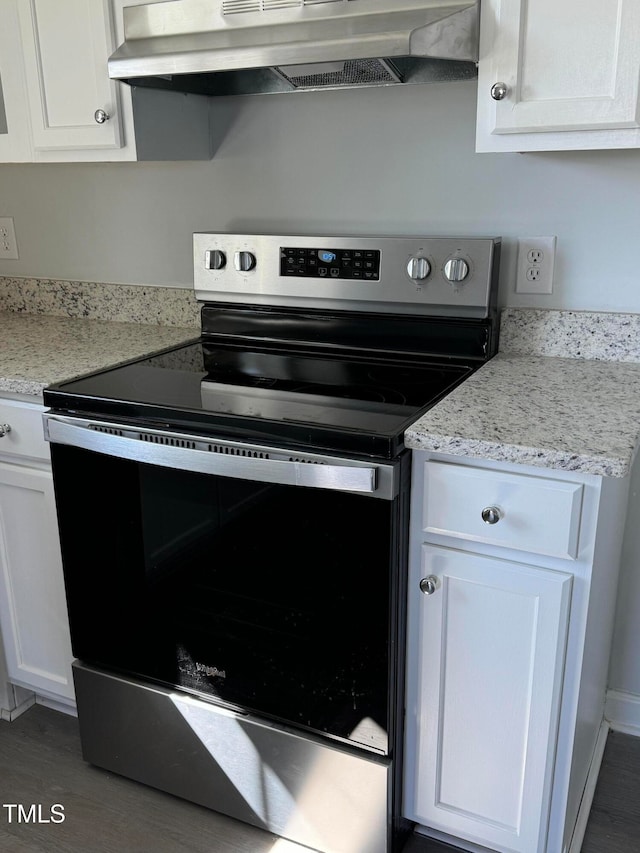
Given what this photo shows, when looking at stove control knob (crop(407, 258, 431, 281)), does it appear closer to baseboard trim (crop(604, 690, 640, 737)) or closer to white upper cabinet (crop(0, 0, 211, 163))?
white upper cabinet (crop(0, 0, 211, 163))

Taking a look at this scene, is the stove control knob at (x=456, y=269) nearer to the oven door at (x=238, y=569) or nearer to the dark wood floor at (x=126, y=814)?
the oven door at (x=238, y=569)

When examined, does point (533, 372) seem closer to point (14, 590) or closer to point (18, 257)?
point (14, 590)

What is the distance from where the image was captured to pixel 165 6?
61.1 inches

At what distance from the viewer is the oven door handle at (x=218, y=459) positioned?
128 cm

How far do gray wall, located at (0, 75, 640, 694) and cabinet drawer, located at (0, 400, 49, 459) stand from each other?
637 mm

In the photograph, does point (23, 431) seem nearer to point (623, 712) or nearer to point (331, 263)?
point (331, 263)

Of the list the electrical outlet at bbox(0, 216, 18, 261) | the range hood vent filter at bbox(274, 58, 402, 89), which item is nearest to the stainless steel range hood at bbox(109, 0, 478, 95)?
the range hood vent filter at bbox(274, 58, 402, 89)

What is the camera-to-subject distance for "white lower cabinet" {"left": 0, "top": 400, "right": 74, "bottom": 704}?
1.70 metres


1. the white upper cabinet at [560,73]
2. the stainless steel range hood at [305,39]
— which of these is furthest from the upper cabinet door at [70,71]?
the white upper cabinet at [560,73]

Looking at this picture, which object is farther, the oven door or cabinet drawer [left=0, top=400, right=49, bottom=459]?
cabinet drawer [left=0, top=400, right=49, bottom=459]

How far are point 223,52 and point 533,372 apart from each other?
0.86 m

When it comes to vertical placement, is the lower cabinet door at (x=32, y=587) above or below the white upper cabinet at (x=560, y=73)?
below

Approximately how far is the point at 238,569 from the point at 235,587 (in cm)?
4

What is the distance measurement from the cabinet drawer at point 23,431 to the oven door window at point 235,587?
0.08 m
